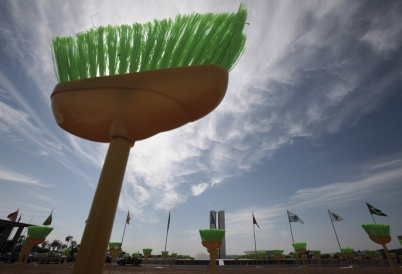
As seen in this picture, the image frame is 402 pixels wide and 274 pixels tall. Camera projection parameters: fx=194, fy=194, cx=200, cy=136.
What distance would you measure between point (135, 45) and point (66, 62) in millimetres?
487

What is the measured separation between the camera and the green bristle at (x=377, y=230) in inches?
207

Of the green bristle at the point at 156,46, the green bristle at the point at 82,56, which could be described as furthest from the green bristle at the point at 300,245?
the green bristle at the point at 82,56

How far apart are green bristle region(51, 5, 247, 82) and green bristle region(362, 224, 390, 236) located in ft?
22.0

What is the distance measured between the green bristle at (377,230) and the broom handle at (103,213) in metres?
7.07

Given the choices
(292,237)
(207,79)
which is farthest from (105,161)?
(292,237)

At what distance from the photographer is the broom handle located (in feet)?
2.41

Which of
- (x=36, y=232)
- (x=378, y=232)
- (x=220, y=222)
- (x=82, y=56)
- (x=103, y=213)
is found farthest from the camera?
(x=220, y=222)

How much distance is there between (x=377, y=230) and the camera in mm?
5320

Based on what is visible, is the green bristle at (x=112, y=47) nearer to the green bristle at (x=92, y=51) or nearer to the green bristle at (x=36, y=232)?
the green bristle at (x=92, y=51)

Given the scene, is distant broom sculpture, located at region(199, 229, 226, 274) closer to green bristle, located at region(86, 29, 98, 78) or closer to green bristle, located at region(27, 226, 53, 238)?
green bristle, located at region(27, 226, 53, 238)

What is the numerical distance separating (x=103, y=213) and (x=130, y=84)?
638 millimetres

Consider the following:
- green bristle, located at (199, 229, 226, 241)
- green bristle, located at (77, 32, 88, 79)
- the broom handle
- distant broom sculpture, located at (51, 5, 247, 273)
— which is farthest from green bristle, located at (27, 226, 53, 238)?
the broom handle

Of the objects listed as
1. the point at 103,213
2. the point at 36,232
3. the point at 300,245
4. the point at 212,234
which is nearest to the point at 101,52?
the point at 103,213

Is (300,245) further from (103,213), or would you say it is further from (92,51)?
(92,51)
